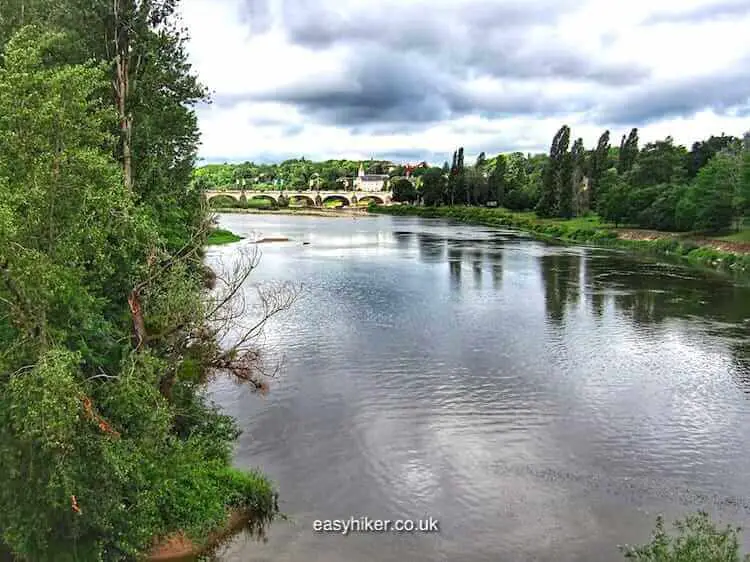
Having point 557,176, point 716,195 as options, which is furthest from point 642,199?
point 557,176

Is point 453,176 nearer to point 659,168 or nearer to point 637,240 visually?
point 659,168

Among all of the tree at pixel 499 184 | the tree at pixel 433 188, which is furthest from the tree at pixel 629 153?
the tree at pixel 433 188

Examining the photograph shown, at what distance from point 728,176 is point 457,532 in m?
71.4

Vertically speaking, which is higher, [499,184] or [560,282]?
[499,184]

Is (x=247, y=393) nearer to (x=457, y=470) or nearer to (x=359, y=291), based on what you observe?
(x=457, y=470)

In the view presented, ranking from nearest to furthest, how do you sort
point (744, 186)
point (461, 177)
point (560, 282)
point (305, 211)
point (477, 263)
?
point (560, 282) → point (477, 263) → point (744, 186) → point (461, 177) → point (305, 211)

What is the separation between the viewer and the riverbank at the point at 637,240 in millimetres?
65562

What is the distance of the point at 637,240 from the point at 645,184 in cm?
1229

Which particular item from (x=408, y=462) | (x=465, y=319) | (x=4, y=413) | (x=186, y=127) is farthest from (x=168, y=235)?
(x=465, y=319)

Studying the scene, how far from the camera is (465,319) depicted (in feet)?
135

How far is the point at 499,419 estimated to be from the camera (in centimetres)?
2477

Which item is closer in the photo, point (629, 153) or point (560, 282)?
point (560, 282)

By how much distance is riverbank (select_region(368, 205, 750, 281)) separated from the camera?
65562 millimetres

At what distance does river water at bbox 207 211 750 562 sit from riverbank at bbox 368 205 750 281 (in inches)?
718
